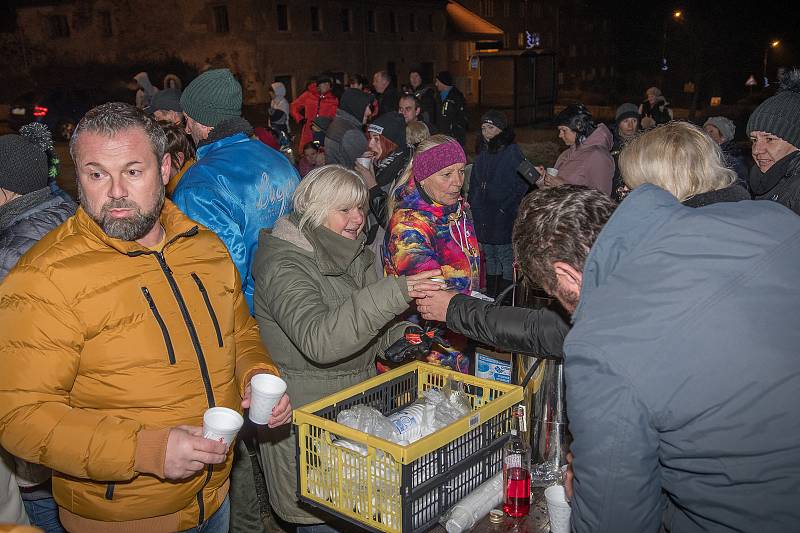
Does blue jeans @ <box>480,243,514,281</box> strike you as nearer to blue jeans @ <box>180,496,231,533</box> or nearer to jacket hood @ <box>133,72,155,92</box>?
blue jeans @ <box>180,496,231,533</box>

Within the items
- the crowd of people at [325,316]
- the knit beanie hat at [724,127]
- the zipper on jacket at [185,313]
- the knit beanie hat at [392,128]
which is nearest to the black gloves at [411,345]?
the crowd of people at [325,316]

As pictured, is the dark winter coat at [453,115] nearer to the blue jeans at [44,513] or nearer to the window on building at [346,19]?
the blue jeans at [44,513]

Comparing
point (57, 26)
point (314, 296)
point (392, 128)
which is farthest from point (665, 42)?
point (314, 296)

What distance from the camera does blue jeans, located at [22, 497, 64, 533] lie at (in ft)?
10.8

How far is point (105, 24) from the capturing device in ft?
105

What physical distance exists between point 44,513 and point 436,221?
253 cm

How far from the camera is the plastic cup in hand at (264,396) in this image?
7.64 ft

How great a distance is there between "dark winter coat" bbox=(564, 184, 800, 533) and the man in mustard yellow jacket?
121 cm

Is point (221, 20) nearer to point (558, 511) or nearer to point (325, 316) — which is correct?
point (325, 316)

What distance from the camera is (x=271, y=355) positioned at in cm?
308

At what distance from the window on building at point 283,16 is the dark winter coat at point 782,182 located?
31873 millimetres

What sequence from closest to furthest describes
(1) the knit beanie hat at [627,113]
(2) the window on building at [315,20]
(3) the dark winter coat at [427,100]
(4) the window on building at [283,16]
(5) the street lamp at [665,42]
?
(1) the knit beanie hat at [627,113], (3) the dark winter coat at [427,100], (4) the window on building at [283,16], (2) the window on building at [315,20], (5) the street lamp at [665,42]

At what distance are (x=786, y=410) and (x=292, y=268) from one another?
1.93m

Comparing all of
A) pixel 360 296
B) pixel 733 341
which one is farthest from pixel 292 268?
pixel 733 341
